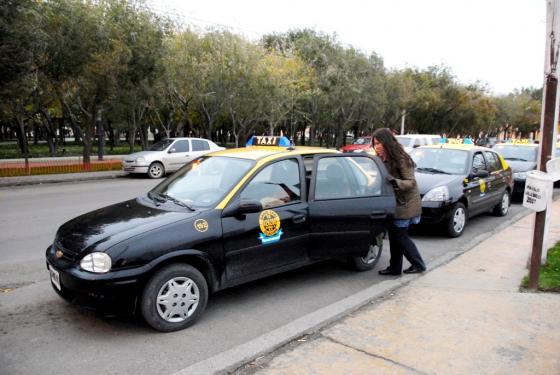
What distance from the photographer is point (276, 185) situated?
198 inches

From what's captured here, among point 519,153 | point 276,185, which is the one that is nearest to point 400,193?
point 276,185

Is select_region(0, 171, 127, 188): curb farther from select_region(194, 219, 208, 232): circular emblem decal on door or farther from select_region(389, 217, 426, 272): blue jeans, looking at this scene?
select_region(389, 217, 426, 272): blue jeans

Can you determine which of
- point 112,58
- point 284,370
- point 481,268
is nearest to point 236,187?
point 284,370

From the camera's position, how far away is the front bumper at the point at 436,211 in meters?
7.80

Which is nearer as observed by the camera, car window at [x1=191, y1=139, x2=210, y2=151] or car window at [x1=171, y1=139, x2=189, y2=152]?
car window at [x1=171, y1=139, x2=189, y2=152]

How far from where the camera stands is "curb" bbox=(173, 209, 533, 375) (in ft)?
11.6

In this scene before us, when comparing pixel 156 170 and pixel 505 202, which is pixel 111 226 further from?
pixel 156 170

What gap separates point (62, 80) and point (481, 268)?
17101 millimetres

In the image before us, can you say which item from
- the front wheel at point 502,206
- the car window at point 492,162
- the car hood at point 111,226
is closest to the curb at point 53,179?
the car hood at point 111,226

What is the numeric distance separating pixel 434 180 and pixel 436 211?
2.37 feet

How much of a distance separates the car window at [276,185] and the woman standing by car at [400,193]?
1225mm

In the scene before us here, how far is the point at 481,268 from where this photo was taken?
6.21 meters

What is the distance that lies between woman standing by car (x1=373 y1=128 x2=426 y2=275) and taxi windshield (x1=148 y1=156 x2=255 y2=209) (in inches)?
69.3

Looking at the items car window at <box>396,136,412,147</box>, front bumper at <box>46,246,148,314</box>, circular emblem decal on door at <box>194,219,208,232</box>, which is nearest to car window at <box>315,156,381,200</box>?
circular emblem decal on door at <box>194,219,208,232</box>
